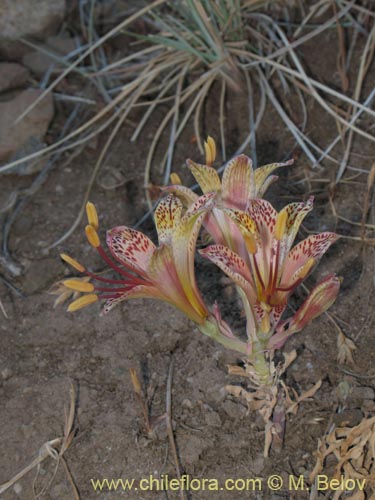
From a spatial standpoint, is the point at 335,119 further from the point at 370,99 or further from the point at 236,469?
the point at 236,469

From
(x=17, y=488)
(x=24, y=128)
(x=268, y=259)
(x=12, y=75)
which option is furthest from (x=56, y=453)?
(x=12, y=75)

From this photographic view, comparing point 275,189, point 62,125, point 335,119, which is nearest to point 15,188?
point 62,125

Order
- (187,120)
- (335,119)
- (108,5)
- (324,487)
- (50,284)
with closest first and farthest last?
(324,487) → (50,284) → (335,119) → (187,120) → (108,5)

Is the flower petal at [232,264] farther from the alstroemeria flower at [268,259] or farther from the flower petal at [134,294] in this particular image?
the flower petal at [134,294]

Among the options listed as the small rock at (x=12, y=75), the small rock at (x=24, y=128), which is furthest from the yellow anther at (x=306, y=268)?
the small rock at (x=12, y=75)

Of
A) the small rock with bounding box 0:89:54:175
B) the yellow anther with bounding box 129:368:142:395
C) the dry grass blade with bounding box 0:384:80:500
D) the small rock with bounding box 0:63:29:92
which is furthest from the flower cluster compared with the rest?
the small rock with bounding box 0:63:29:92

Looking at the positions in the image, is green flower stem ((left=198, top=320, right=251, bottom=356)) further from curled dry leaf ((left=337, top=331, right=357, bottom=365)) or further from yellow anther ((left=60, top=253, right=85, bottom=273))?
curled dry leaf ((left=337, top=331, right=357, bottom=365))

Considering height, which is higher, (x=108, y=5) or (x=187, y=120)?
(x=108, y=5)
